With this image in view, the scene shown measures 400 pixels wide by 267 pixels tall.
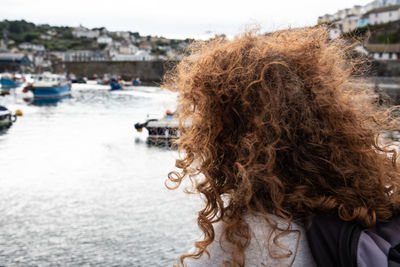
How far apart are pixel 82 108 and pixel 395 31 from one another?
60.4 m

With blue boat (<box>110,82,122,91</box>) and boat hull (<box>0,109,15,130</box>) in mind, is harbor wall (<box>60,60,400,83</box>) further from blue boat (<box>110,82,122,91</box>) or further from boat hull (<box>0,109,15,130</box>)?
boat hull (<box>0,109,15,130</box>)

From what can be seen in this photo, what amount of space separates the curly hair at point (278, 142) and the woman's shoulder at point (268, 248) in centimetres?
2

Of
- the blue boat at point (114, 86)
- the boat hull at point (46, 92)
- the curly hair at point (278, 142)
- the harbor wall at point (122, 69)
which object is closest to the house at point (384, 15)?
the harbor wall at point (122, 69)

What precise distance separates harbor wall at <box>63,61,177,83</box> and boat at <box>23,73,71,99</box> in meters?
33.5

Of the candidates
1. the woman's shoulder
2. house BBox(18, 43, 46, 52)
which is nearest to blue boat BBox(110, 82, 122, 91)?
the woman's shoulder

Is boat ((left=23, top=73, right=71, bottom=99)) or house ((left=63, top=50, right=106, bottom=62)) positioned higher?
house ((left=63, top=50, right=106, bottom=62))

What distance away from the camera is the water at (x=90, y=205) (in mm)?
6305

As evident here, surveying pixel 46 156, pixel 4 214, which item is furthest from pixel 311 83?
pixel 46 156

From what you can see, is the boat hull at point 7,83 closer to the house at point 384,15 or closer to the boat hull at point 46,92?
the boat hull at point 46,92

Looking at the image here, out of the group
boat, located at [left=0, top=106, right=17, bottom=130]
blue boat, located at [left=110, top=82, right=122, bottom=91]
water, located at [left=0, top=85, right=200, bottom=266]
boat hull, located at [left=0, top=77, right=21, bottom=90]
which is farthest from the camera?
blue boat, located at [left=110, top=82, right=122, bottom=91]

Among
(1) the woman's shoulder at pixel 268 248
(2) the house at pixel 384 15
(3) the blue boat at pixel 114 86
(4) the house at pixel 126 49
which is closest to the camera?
(1) the woman's shoulder at pixel 268 248

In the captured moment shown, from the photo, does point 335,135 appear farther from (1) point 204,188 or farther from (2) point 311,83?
(1) point 204,188

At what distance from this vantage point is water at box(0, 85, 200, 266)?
630 centimetres

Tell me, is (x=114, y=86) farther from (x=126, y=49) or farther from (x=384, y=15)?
(x=126, y=49)
